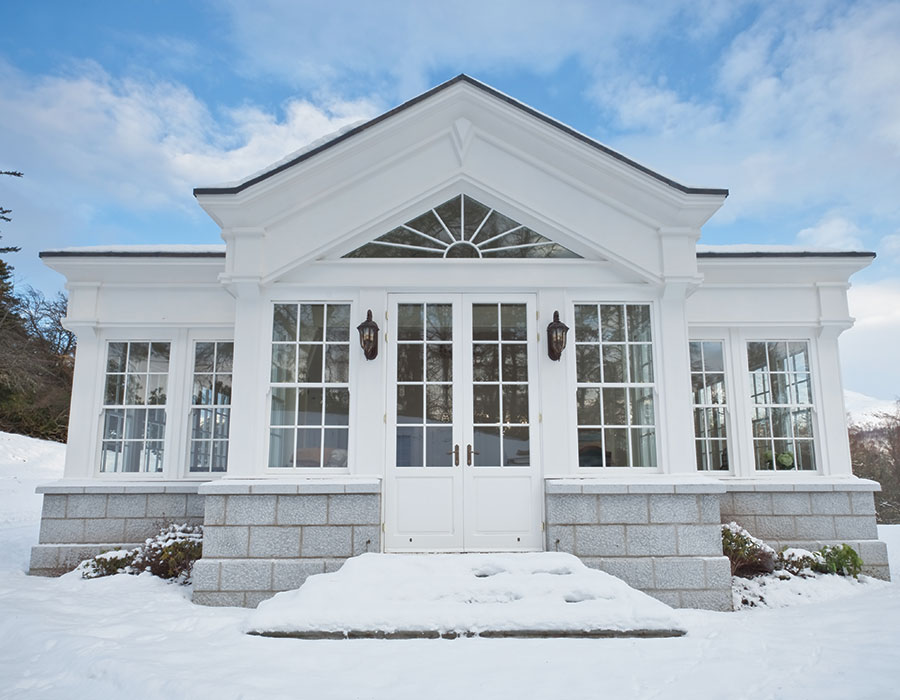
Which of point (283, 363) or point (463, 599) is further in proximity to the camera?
point (283, 363)

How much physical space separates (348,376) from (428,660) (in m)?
2.82

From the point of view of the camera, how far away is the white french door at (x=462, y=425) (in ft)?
18.2

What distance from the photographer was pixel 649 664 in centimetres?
370

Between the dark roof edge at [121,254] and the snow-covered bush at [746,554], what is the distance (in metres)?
6.40

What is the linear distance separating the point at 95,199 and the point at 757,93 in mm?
22961

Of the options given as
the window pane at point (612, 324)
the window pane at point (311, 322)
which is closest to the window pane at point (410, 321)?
the window pane at point (311, 322)

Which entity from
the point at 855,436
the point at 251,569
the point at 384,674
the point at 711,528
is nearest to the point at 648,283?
the point at 711,528

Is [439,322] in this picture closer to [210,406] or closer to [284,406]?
[284,406]

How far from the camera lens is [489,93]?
19.2ft

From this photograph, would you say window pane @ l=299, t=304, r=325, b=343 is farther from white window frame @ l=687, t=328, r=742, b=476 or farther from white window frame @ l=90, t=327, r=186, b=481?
white window frame @ l=687, t=328, r=742, b=476

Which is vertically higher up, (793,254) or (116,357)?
(793,254)

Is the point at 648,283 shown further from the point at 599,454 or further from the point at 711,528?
the point at 711,528

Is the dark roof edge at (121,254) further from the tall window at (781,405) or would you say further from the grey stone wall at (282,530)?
the tall window at (781,405)

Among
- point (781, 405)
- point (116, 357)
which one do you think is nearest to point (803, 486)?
point (781, 405)
